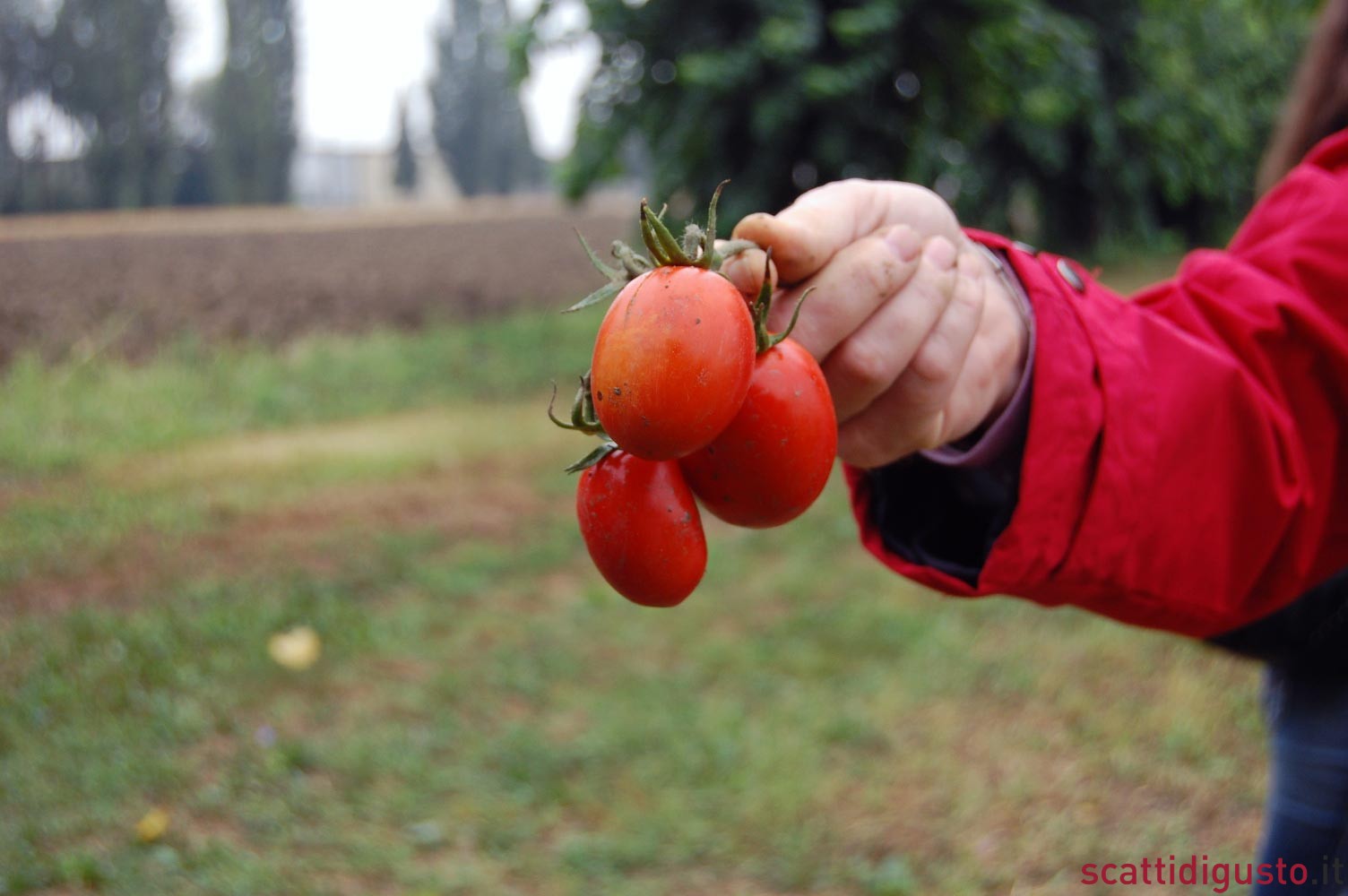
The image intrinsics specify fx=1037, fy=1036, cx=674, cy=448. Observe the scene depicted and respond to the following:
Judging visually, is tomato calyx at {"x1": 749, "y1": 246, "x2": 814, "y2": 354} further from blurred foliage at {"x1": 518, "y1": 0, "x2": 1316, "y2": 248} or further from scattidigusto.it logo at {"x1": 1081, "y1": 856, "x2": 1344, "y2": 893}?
blurred foliage at {"x1": 518, "y1": 0, "x2": 1316, "y2": 248}

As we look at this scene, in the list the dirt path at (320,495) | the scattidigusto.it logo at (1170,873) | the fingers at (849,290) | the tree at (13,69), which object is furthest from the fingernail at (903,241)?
the tree at (13,69)

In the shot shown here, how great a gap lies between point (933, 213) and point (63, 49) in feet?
99.4

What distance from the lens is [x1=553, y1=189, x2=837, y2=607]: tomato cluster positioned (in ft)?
2.80

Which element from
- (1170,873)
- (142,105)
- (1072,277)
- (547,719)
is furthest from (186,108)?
(1072,277)

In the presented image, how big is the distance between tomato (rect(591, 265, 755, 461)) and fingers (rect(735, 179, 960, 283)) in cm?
17

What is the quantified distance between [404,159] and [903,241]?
60.2 m

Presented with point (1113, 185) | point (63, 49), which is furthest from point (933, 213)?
point (63, 49)

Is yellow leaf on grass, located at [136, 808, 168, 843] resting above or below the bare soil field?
above

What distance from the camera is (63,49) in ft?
83.9

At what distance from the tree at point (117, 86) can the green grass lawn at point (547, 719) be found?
2543cm

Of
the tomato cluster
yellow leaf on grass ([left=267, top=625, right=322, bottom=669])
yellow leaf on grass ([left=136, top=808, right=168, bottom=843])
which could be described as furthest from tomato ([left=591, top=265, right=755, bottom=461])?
yellow leaf on grass ([left=267, top=625, right=322, bottom=669])

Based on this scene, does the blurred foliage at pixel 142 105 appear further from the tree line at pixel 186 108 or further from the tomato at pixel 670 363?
the tomato at pixel 670 363

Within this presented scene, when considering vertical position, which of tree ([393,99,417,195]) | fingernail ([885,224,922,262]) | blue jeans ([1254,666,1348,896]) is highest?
fingernail ([885,224,922,262])

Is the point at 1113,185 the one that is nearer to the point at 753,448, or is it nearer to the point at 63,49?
the point at 753,448
